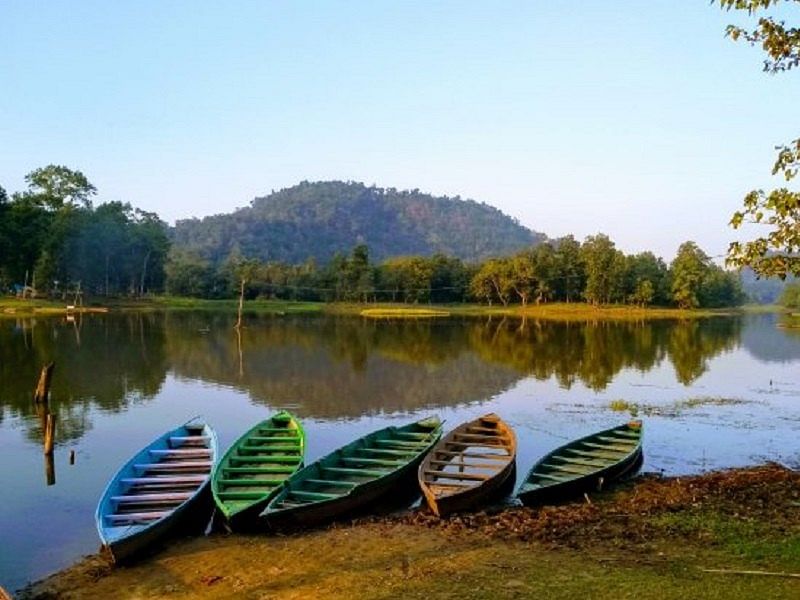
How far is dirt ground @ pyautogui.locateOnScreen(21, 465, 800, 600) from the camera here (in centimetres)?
1015

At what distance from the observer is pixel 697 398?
108 ft

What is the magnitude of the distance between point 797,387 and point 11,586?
37.4 m

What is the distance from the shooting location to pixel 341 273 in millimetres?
131750

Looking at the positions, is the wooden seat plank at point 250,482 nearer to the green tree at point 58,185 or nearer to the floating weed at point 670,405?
the floating weed at point 670,405

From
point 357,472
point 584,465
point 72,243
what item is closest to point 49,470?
point 357,472

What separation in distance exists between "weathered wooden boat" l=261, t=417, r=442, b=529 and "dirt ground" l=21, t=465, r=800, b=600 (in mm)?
475

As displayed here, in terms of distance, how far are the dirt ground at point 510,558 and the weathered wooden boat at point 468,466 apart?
50 cm

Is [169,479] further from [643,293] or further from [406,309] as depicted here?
[643,293]

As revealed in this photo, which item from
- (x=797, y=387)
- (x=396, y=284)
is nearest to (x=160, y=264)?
(x=396, y=284)

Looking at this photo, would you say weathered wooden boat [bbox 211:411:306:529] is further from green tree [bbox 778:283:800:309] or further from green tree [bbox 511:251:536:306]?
green tree [bbox 778:283:800:309]

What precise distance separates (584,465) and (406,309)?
10085 centimetres

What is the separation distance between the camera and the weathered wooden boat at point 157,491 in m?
12.5

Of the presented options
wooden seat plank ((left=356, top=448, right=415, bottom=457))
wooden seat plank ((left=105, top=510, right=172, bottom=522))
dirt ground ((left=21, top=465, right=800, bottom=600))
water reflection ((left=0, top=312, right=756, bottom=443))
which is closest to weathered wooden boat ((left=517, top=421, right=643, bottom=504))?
dirt ground ((left=21, top=465, right=800, bottom=600))

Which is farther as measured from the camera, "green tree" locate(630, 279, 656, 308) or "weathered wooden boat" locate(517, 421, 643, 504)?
"green tree" locate(630, 279, 656, 308)
